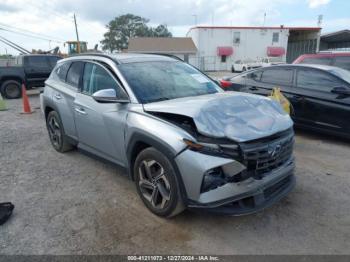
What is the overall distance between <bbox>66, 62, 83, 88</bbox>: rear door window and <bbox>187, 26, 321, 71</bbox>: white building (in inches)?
1532

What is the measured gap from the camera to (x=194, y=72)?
4125 mm

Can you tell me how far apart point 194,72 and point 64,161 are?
105 inches

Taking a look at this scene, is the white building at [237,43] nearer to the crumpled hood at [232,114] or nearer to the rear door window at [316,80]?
the rear door window at [316,80]

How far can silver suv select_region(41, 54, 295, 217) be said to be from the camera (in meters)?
2.53

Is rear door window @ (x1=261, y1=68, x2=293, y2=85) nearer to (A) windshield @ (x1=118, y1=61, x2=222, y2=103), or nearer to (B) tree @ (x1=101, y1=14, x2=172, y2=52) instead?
(A) windshield @ (x1=118, y1=61, x2=222, y2=103)

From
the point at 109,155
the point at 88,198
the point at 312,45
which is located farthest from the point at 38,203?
the point at 312,45

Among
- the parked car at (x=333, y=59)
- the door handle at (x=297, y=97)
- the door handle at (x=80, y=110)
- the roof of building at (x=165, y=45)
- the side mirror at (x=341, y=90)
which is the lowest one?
the door handle at (x=297, y=97)

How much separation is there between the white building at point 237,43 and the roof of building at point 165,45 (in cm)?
179

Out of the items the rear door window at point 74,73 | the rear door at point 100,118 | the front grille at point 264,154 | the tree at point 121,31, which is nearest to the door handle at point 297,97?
the front grille at point 264,154

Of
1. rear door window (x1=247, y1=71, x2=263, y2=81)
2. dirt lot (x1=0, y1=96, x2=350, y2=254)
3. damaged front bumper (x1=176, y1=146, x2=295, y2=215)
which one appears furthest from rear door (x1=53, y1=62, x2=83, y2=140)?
rear door window (x1=247, y1=71, x2=263, y2=81)

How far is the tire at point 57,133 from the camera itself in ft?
15.8

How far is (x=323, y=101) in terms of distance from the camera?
5.40m

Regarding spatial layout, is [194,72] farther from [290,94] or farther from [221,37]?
[221,37]

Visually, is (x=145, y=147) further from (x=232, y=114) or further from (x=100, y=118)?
(x=232, y=114)
